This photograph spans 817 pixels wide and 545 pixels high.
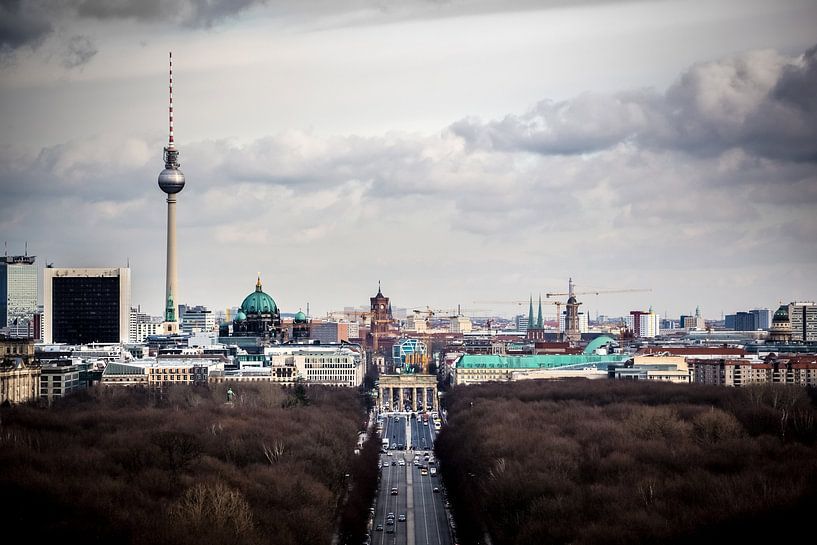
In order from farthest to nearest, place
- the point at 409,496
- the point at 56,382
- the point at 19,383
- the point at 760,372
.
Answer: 1. the point at 760,372
2. the point at 56,382
3. the point at 19,383
4. the point at 409,496

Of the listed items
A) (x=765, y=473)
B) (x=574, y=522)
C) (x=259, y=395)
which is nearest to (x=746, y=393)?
(x=259, y=395)

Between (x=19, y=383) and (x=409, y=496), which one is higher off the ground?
(x=19, y=383)

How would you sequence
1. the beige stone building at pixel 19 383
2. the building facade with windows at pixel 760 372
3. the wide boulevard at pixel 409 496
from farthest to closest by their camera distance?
the building facade with windows at pixel 760 372 → the beige stone building at pixel 19 383 → the wide boulevard at pixel 409 496

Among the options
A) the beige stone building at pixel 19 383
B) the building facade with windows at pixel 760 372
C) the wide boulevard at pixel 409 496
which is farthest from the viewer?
the building facade with windows at pixel 760 372

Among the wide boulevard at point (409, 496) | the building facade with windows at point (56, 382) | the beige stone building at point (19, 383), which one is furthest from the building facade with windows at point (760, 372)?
the beige stone building at point (19, 383)

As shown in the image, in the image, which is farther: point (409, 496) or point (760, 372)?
point (760, 372)

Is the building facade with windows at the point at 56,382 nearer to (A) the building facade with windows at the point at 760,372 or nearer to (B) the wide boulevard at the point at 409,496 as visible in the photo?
(B) the wide boulevard at the point at 409,496

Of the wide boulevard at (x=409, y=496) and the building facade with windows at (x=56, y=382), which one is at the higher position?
the building facade with windows at (x=56, y=382)

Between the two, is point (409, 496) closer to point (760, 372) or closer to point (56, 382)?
point (56, 382)

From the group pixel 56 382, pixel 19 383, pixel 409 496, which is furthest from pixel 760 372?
pixel 409 496

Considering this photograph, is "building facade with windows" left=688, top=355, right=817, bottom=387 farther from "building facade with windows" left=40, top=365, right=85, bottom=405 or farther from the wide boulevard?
"building facade with windows" left=40, top=365, right=85, bottom=405

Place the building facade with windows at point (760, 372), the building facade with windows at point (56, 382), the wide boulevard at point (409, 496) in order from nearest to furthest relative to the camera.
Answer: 1. the wide boulevard at point (409, 496)
2. the building facade with windows at point (56, 382)
3. the building facade with windows at point (760, 372)

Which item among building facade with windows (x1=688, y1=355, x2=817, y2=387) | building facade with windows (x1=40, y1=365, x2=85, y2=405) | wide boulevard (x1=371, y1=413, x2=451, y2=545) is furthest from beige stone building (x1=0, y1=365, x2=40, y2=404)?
building facade with windows (x1=688, y1=355, x2=817, y2=387)

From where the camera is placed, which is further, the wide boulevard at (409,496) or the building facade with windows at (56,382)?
the building facade with windows at (56,382)
